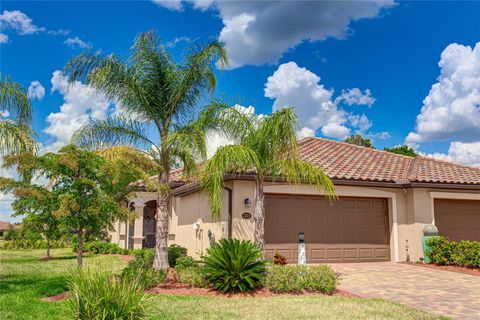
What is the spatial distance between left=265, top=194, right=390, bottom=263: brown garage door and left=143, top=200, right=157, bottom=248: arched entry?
9514mm

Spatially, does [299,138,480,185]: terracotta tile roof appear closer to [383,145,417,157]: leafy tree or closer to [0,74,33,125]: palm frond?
[0,74,33,125]: palm frond

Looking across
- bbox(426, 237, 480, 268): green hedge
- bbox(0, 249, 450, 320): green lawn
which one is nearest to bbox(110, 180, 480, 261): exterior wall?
bbox(426, 237, 480, 268): green hedge

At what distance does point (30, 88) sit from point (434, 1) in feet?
42.6

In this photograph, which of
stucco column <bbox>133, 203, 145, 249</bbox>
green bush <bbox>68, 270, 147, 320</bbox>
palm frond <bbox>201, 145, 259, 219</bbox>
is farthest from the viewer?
stucco column <bbox>133, 203, 145, 249</bbox>

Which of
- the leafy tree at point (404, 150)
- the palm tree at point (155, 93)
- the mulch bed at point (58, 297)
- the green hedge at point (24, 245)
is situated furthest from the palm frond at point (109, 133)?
the leafy tree at point (404, 150)

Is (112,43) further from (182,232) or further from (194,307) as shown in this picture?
(182,232)

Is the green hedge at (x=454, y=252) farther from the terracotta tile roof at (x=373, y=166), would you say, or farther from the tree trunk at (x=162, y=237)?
the tree trunk at (x=162, y=237)

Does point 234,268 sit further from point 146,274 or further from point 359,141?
point 359,141

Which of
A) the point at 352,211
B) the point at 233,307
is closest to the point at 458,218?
the point at 352,211

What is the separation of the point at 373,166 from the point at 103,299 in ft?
47.7

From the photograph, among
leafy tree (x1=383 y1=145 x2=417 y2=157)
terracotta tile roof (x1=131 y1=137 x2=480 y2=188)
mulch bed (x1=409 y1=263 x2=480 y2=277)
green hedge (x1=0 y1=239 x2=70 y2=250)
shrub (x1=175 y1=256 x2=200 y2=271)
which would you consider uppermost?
leafy tree (x1=383 y1=145 x2=417 y2=157)

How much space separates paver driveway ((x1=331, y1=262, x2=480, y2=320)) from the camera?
8453 mm

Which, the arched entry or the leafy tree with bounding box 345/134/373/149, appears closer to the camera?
the arched entry

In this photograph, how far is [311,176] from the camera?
11.5 m
